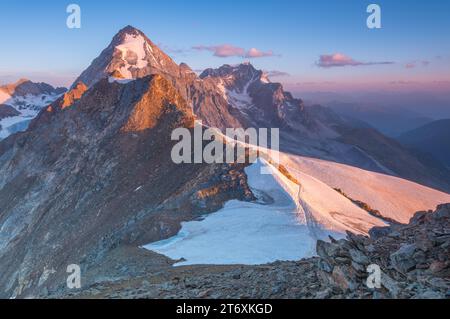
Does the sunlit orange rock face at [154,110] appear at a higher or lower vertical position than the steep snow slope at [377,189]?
higher

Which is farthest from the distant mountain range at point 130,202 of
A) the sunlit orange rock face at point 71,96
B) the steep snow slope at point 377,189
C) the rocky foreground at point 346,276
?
the steep snow slope at point 377,189

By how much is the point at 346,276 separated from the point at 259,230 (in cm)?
1726

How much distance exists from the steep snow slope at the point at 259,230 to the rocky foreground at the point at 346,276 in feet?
23.2

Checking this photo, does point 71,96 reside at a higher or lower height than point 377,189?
higher

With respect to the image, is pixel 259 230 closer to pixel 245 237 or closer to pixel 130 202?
pixel 245 237

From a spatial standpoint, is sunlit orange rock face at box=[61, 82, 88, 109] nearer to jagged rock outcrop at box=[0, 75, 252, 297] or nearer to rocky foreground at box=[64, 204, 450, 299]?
jagged rock outcrop at box=[0, 75, 252, 297]

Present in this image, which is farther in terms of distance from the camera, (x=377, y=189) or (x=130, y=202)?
(x=377, y=189)

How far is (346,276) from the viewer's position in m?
14.6

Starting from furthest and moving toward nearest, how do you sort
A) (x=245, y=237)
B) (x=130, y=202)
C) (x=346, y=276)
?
(x=130, y=202), (x=245, y=237), (x=346, y=276)

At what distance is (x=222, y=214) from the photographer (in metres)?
36.0

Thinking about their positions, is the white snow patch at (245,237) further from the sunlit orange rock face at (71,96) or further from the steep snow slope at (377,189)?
the steep snow slope at (377,189)

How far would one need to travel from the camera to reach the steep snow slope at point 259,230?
27484mm

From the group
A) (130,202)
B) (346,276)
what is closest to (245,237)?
(346,276)
